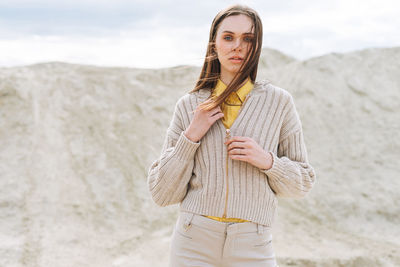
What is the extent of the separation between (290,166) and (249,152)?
0.65 feet

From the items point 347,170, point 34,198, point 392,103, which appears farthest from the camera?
point 392,103

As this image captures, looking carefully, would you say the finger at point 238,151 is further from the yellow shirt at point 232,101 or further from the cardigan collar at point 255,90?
the cardigan collar at point 255,90

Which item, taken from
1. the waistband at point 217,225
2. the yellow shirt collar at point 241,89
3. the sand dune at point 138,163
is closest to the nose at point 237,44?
the yellow shirt collar at point 241,89

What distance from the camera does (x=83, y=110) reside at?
20.2 feet

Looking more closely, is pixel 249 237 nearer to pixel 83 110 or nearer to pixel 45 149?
pixel 45 149

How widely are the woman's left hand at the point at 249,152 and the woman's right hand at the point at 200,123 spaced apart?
10 centimetres

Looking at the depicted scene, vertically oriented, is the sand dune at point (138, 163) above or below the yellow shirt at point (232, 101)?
below

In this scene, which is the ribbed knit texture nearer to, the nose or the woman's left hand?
the woman's left hand

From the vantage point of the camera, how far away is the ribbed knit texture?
1672 mm

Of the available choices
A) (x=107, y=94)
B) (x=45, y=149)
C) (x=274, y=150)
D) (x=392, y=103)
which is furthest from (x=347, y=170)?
(x=274, y=150)

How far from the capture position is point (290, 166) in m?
1.70

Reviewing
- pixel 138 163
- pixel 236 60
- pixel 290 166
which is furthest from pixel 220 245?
pixel 138 163

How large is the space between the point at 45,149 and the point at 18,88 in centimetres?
124

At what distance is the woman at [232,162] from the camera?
1641 millimetres
